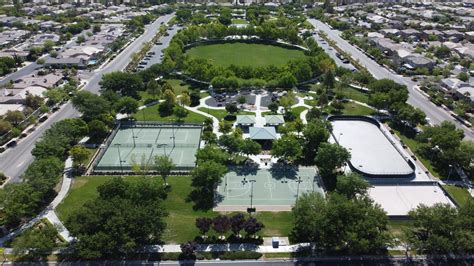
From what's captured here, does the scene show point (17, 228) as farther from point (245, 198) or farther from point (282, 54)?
point (282, 54)

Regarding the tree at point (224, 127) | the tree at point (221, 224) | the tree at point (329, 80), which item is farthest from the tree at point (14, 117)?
the tree at point (329, 80)

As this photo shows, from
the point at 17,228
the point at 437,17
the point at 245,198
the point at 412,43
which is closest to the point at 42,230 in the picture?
the point at 17,228

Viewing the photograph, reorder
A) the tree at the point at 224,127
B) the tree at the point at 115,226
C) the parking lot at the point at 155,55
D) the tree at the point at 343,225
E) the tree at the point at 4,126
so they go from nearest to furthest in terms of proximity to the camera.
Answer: the tree at the point at 115,226
the tree at the point at 343,225
the tree at the point at 4,126
the tree at the point at 224,127
the parking lot at the point at 155,55

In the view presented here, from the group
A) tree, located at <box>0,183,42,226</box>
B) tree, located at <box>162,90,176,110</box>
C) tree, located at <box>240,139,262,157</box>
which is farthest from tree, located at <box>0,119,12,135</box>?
tree, located at <box>240,139,262,157</box>

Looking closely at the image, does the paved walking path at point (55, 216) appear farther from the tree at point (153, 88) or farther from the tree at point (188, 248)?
the tree at point (153, 88)

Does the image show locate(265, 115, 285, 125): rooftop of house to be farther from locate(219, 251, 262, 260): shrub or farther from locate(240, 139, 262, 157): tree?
locate(219, 251, 262, 260): shrub

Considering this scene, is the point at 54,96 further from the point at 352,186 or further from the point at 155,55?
the point at 352,186

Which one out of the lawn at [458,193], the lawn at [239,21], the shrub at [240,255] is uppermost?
the lawn at [239,21]
